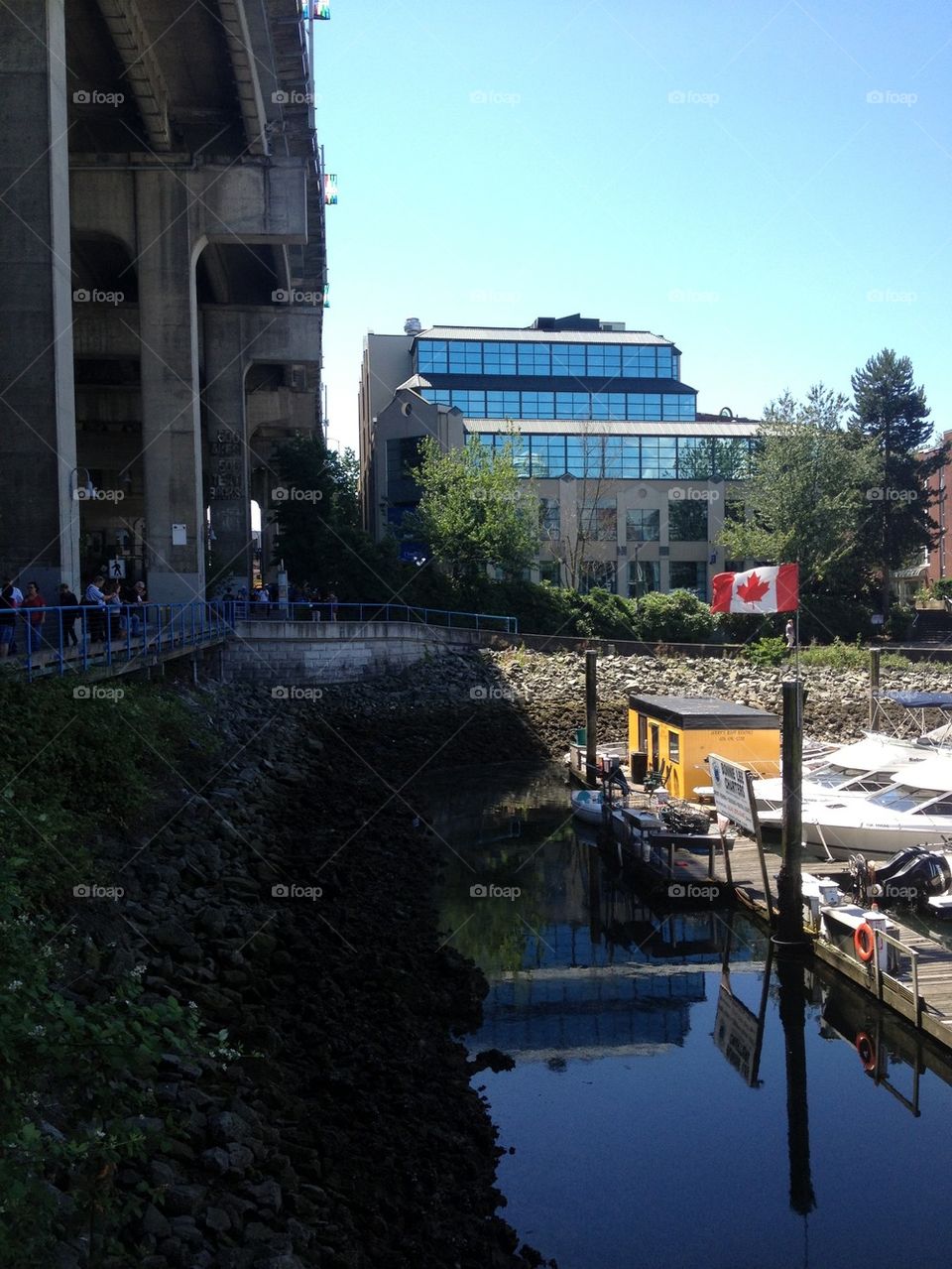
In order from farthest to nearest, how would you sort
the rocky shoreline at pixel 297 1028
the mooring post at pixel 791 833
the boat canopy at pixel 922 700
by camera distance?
the boat canopy at pixel 922 700, the mooring post at pixel 791 833, the rocky shoreline at pixel 297 1028

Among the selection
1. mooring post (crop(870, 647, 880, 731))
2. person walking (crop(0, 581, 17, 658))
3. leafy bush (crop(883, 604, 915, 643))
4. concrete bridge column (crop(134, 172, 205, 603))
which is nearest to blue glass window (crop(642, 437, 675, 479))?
leafy bush (crop(883, 604, 915, 643))

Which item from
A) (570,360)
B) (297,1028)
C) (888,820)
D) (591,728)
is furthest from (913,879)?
(570,360)

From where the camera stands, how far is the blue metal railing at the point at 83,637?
52.5 ft

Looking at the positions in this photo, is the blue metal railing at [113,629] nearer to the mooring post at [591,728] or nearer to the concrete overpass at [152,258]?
the concrete overpass at [152,258]

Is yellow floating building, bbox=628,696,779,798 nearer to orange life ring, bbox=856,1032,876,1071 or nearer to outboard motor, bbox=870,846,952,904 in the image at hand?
outboard motor, bbox=870,846,952,904

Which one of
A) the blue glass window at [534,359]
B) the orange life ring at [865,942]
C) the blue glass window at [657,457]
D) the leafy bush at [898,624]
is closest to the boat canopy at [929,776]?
the orange life ring at [865,942]

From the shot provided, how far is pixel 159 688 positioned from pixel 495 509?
1299 inches

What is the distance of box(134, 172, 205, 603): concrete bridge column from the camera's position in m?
31.8

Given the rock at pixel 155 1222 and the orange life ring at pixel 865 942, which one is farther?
the orange life ring at pixel 865 942

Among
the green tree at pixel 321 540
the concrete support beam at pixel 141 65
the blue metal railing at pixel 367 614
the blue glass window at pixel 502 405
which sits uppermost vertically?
the concrete support beam at pixel 141 65

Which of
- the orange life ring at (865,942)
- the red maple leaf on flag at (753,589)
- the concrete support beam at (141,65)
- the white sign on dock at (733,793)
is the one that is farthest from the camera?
the concrete support beam at (141,65)

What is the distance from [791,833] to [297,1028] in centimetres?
840

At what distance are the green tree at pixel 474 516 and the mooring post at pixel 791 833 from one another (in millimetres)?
36316

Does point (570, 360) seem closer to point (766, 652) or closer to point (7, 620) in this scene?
point (766, 652)
